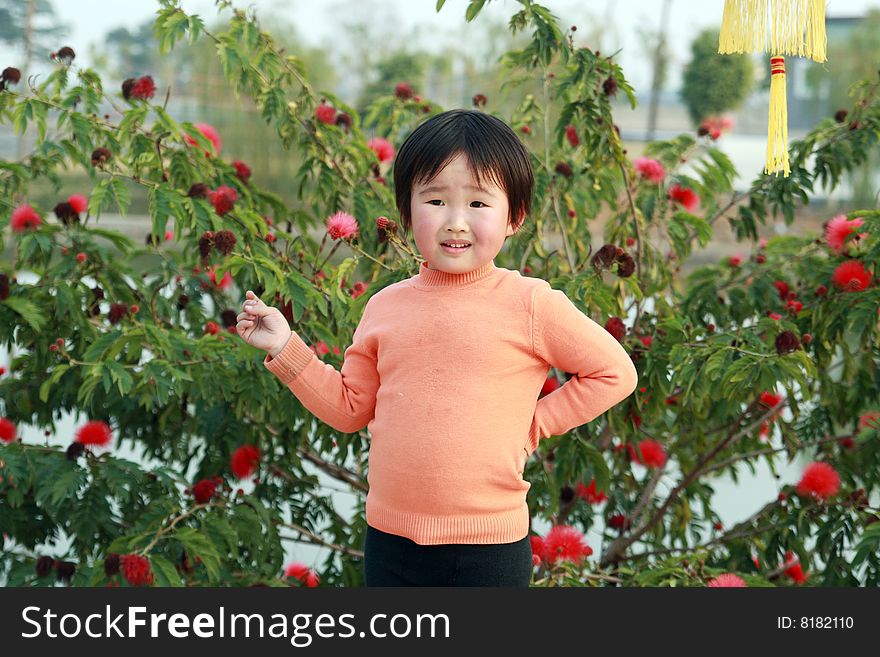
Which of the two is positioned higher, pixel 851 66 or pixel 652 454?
pixel 851 66

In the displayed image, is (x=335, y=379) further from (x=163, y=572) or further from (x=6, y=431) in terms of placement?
(x=6, y=431)

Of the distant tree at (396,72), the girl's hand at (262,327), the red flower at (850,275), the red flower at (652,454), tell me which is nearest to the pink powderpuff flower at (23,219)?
the girl's hand at (262,327)

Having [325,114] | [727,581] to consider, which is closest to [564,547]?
[727,581]

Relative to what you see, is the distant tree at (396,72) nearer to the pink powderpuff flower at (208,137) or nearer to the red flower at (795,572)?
the pink powderpuff flower at (208,137)

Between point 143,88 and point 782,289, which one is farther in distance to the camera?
point 782,289

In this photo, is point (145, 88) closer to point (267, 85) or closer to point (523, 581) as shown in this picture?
point (267, 85)

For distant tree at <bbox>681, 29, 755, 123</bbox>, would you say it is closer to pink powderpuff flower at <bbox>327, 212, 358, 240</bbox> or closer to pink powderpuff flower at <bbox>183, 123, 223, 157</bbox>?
pink powderpuff flower at <bbox>183, 123, 223, 157</bbox>

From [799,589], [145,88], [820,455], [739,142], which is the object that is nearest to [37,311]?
[145,88]

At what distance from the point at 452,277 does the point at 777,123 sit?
0.50 metres

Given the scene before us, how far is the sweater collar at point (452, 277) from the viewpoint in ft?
3.49

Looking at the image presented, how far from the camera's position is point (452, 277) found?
1.07 m

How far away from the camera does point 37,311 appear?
5.91ft

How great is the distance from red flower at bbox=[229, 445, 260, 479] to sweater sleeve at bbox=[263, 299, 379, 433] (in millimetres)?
765

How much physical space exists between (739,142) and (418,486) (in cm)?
1586
